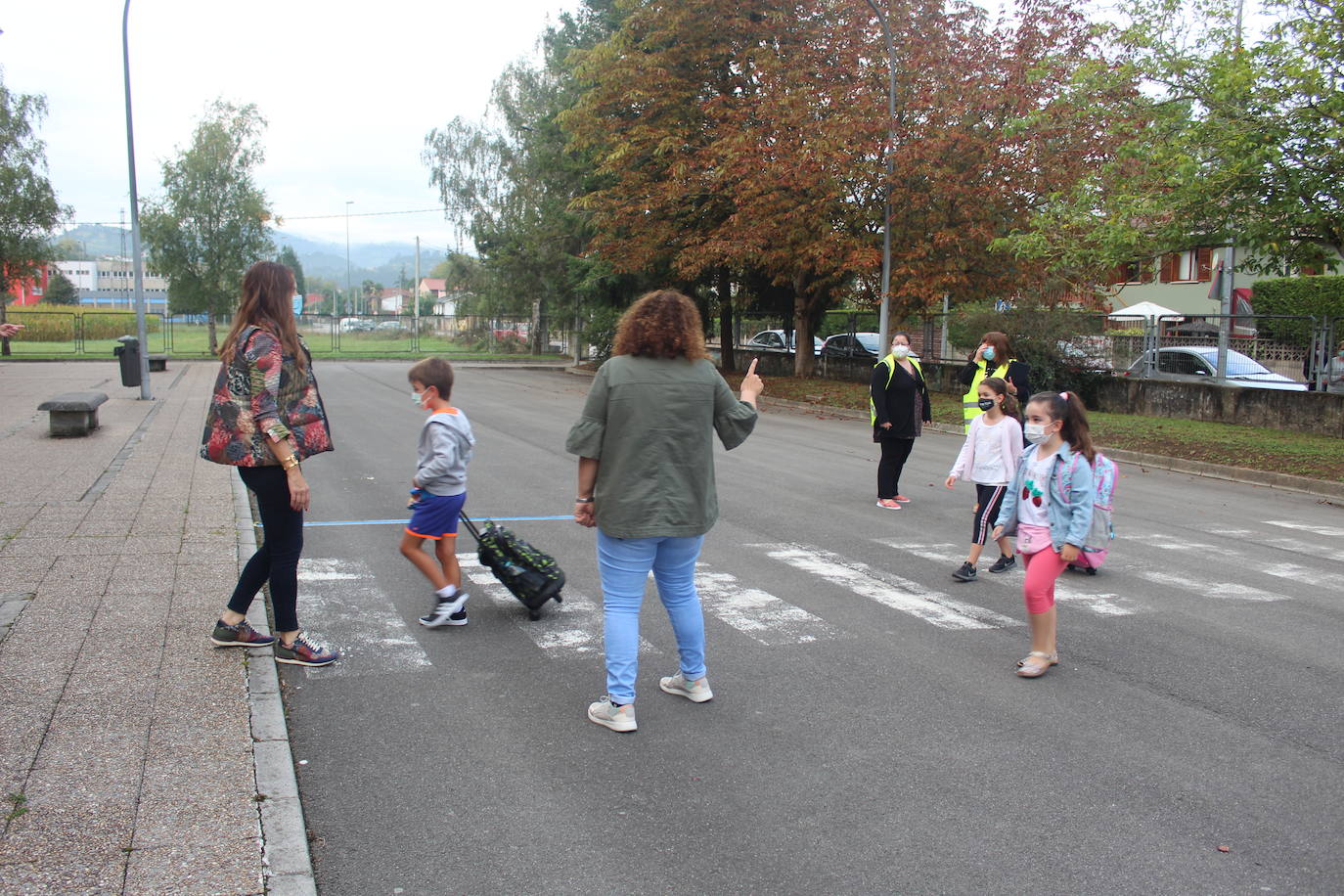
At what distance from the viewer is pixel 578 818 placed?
3621 mm

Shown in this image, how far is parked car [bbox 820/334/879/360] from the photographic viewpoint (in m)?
30.5

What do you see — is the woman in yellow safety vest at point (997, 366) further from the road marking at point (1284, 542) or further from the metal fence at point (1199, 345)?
the metal fence at point (1199, 345)

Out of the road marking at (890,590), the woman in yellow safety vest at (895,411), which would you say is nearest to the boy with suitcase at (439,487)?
the road marking at (890,590)

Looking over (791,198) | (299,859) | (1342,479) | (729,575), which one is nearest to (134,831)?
(299,859)

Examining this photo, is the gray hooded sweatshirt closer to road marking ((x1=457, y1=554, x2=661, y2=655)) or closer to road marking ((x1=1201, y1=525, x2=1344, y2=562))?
road marking ((x1=457, y1=554, x2=661, y2=655))

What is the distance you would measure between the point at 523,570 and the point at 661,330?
2.31m

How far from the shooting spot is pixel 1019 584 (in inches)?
284

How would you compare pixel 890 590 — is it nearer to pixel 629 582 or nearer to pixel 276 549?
pixel 629 582

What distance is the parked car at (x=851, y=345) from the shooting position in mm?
30500

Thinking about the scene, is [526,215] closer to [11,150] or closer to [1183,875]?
[11,150]

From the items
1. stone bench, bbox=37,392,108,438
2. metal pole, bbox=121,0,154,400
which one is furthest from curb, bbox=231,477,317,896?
metal pole, bbox=121,0,154,400

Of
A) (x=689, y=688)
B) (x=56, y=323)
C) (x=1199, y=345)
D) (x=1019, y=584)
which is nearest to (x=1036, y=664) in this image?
(x=689, y=688)

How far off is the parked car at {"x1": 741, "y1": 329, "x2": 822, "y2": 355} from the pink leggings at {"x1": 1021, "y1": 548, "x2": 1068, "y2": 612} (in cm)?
2961

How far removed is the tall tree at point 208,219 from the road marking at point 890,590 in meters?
39.9
